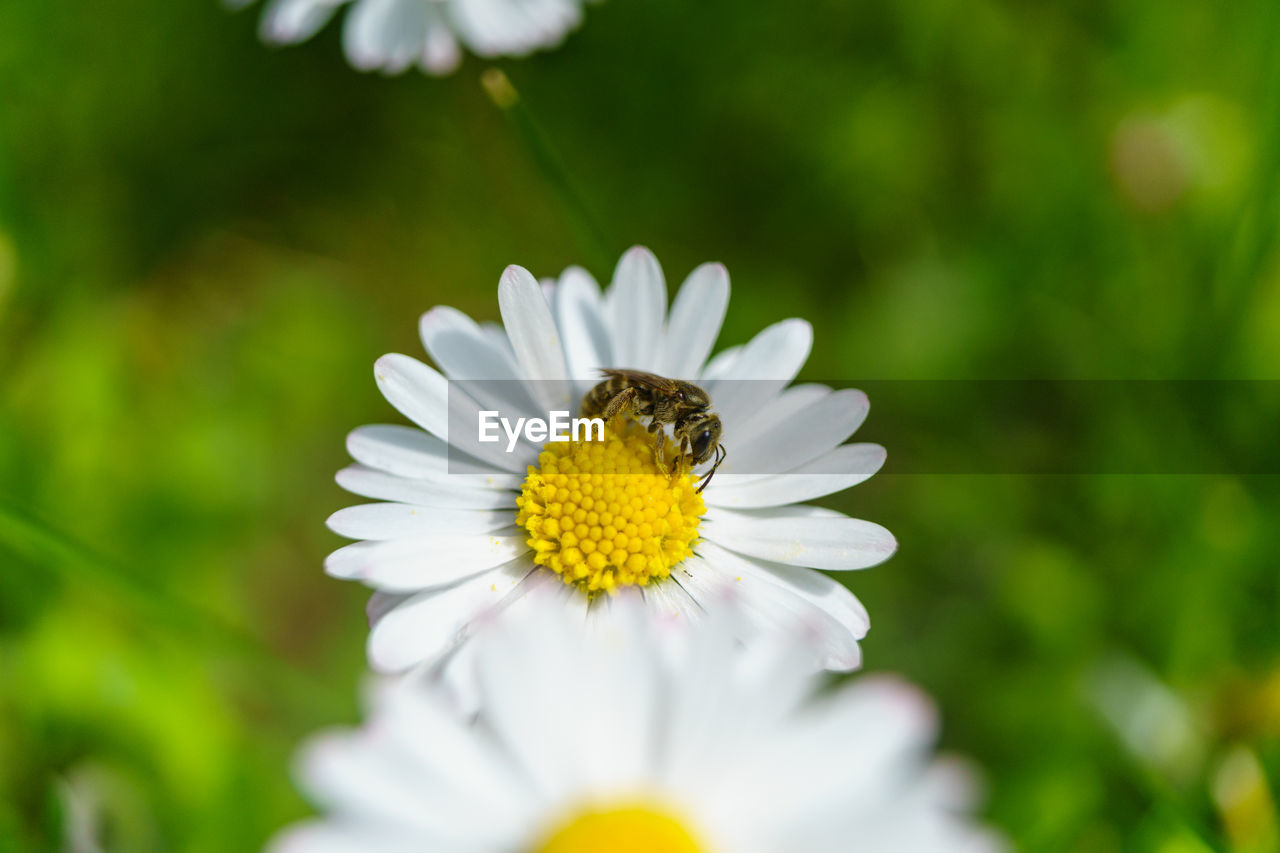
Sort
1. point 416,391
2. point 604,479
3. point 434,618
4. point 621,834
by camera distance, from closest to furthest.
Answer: point 621,834 → point 434,618 → point 416,391 → point 604,479

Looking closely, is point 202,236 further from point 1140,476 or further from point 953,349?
point 1140,476

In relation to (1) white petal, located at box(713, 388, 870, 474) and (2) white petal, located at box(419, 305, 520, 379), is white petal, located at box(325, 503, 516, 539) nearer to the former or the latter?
(2) white petal, located at box(419, 305, 520, 379)

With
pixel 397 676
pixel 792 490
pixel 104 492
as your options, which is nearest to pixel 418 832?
pixel 397 676

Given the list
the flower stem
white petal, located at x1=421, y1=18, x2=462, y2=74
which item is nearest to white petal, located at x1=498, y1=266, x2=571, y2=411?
the flower stem

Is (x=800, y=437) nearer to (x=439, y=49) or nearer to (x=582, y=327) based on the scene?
(x=582, y=327)

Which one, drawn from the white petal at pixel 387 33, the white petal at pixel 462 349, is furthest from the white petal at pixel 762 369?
the white petal at pixel 387 33

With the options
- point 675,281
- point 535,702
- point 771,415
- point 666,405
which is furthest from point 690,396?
point 675,281
